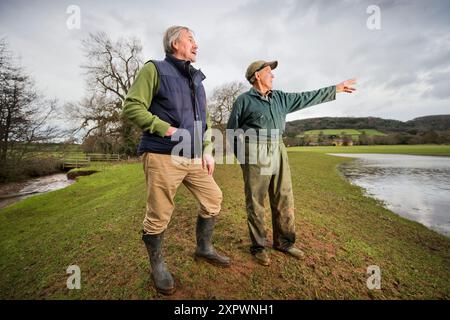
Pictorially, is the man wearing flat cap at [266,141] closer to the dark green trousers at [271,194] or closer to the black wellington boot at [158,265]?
the dark green trousers at [271,194]

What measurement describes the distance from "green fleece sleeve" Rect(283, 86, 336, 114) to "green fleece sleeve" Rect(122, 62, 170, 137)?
1.92 metres

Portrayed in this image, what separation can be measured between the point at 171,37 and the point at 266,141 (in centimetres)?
175

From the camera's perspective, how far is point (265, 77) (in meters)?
3.10

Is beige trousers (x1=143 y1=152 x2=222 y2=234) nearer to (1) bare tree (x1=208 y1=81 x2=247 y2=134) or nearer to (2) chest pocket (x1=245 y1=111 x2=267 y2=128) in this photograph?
(2) chest pocket (x1=245 y1=111 x2=267 y2=128)

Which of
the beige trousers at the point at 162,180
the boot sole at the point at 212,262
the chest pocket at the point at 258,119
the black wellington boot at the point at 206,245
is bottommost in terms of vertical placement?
the boot sole at the point at 212,262

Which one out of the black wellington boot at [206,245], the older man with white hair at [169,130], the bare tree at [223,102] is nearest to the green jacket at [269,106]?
the older man with white hair at [169,130]

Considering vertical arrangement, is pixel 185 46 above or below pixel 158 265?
above

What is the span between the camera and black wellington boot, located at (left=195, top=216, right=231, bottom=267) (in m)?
2.91

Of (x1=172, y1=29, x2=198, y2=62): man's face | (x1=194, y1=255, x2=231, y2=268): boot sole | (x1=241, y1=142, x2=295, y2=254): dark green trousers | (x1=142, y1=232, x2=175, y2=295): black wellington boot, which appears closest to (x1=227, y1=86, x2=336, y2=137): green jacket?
(x1=241, y1=142, x2=295, y2=254): dark green trousers

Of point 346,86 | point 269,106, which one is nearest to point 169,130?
point 269,106

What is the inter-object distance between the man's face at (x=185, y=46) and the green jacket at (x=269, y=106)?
900 millimetres

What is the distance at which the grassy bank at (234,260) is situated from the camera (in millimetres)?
2791

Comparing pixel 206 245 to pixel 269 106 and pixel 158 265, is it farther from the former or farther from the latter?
pixel 269 106
